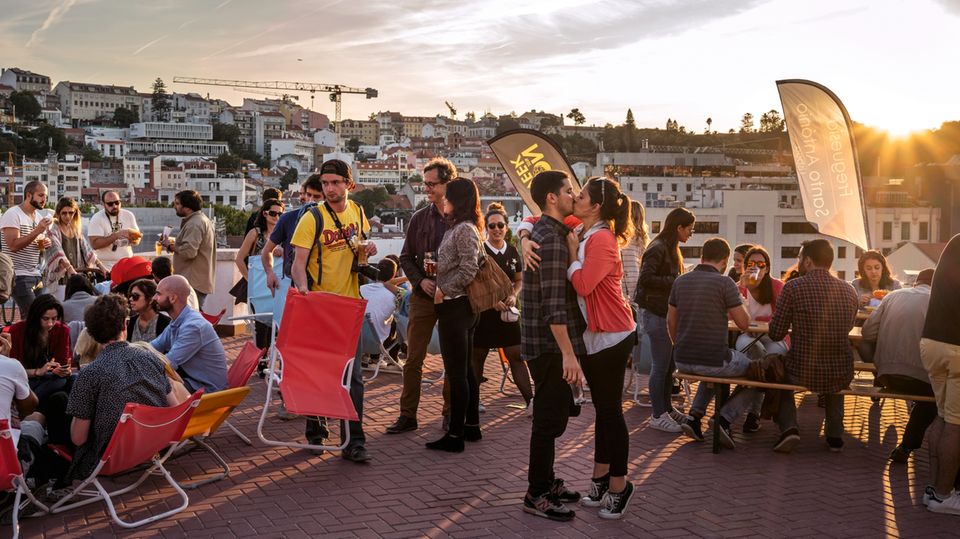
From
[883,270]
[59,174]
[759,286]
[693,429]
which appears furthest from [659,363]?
[59,174]

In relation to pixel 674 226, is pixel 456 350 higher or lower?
lower

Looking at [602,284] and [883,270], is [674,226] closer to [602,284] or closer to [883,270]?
[602,284]

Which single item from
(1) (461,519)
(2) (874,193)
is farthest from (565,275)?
(2) (874,193)

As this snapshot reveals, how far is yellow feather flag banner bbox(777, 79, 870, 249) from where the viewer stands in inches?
508

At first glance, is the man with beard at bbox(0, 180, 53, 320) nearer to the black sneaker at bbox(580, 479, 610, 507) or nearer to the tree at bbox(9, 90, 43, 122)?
the black sneaker at bbox(580, 479, 610, 507)

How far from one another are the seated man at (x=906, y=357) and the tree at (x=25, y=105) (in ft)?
642

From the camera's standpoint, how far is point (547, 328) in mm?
4727

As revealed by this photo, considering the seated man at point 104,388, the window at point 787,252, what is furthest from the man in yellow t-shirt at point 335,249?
the window at point 787,252

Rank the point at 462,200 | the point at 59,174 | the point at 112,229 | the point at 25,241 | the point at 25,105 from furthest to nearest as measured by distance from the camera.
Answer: the point at 25,105
the point at 59,174
the point at 112,229
the point at 25,241
the point at 462,200

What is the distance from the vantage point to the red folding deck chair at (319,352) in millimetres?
5754

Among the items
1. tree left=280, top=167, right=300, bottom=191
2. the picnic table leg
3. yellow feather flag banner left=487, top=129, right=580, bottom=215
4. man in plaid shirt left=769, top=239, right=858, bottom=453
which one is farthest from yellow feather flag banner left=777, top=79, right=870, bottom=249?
tree left=280, top=167, right=300, bottom=191

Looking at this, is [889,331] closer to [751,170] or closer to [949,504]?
[949,504]

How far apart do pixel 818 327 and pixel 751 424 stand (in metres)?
1.07

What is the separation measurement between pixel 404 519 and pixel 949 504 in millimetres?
3032
